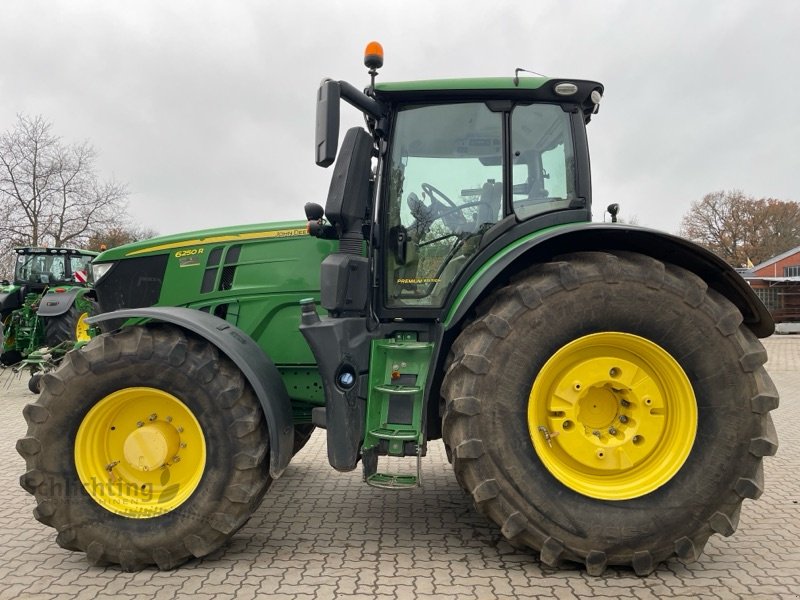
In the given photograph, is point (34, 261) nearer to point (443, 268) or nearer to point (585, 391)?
point (443, 268)

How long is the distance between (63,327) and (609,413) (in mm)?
10466

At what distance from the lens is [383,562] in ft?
9.62

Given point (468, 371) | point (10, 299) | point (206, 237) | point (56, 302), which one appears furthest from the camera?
point (10, 299)

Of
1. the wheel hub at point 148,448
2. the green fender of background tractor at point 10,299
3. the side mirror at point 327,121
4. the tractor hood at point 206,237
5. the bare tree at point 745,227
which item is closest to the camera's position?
the side mirror at point 327,121

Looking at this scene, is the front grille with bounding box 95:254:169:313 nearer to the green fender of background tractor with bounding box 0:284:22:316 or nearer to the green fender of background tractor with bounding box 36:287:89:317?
the green fender of background tractor with bounding box 36:287:89:317

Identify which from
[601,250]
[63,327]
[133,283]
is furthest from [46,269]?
[601,250]

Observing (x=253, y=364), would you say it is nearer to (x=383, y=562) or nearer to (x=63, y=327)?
(x=383, y=562)

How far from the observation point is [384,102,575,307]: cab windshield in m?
3.19

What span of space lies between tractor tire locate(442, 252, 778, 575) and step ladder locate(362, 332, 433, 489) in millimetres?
236

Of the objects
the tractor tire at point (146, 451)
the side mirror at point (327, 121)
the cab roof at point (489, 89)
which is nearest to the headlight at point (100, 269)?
the tractor tire at point (146, 451)

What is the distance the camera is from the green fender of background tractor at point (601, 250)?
287cm

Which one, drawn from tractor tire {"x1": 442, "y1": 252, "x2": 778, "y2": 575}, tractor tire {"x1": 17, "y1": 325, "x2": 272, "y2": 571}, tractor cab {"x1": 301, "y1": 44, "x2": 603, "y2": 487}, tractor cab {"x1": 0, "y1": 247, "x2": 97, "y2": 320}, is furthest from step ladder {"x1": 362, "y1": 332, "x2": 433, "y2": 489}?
tractor cab {"x1": 0, "y1": 247, "x2": 97, "y2": 320}

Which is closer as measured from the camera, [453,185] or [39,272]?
[453,185]

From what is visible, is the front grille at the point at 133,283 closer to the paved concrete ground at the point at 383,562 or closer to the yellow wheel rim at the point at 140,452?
the yellow wheel rim at the point at 140,452
